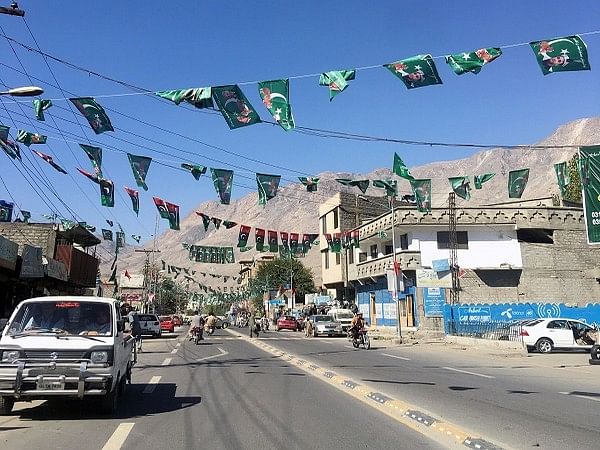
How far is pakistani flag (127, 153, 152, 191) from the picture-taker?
59.9ft

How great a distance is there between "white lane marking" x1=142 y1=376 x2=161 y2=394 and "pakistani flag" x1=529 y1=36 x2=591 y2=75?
1140cm

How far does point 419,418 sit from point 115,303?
573cm

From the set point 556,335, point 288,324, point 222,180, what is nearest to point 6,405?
point 222,180

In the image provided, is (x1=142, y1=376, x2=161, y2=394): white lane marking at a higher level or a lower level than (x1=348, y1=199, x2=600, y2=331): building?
lower

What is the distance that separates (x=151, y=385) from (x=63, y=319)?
4088 mm

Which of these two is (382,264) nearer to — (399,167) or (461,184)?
(461,184)

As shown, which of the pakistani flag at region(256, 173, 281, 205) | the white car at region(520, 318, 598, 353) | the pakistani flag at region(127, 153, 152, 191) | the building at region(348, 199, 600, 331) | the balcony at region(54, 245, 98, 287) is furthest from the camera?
the building at region(348, 199, 600, 331)

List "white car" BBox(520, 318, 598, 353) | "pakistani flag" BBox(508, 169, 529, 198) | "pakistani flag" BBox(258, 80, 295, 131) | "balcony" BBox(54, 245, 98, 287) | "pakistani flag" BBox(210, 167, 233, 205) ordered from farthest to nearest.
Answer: "balcony" BBox(54, 245, 98, 287)
"pakistani flag" BBox(508, 169, 529, 198)
"white car" BBox(520, 318, 598, 353)
"pakistani flag" BBox(210, 167, 233, 205)
"pakistani flag" BBox(258, 80, 295, 131)

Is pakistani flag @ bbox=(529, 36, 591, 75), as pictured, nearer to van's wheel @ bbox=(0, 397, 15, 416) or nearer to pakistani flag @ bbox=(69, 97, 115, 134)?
pakistani flag @ bbox=(69, 97, 115, 134)

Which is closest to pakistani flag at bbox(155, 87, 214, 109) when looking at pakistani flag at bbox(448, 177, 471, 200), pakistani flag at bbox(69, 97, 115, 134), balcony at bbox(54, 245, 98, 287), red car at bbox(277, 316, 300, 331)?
pakistani flag at bbox(69, 97, 115, 134)

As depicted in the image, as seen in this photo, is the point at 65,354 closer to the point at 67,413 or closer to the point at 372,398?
the point at 67,413

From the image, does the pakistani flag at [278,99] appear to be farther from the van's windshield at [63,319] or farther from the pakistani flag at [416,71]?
the van's windshield at [63,319]

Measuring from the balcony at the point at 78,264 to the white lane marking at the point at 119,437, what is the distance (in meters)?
28.1

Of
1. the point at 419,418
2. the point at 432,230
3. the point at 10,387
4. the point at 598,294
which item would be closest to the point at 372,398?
the point at 419,418
